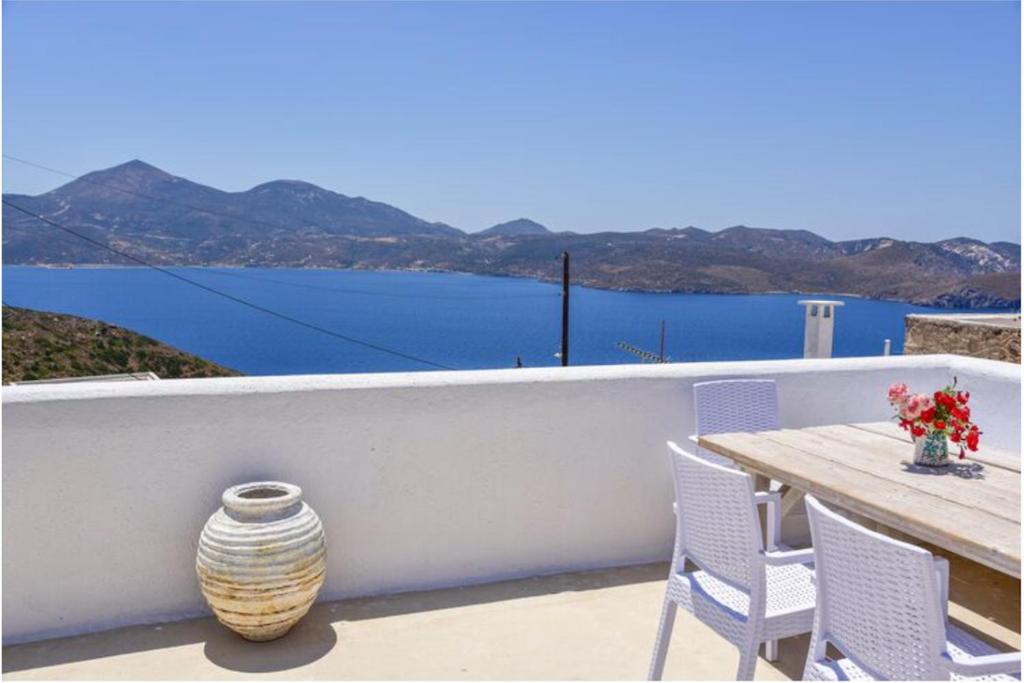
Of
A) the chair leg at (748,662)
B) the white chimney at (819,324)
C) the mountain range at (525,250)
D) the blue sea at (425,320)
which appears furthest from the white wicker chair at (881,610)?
the blue sea at (425,320)

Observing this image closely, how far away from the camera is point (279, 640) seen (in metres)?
2.77

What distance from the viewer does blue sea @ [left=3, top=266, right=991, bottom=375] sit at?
47688 millimetres

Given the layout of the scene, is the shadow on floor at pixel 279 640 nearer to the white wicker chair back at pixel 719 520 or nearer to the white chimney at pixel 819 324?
the white wicker chair back at pixel 719 520

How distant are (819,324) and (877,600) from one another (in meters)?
7.63

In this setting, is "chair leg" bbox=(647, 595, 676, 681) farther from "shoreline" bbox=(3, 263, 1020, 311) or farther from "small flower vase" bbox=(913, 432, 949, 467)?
"shoreline" bbox=(3, 263, 1020, 311)

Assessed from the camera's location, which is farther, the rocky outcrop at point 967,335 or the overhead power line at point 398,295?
the overhead power line at point 398,295

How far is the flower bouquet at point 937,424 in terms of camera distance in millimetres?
2504

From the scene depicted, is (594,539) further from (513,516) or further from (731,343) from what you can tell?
(731,343)

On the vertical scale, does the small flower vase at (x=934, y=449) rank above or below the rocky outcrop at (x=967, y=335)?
above

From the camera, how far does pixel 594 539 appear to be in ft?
11.5

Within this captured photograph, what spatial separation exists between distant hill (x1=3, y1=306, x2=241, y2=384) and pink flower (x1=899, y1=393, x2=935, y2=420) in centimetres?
1682

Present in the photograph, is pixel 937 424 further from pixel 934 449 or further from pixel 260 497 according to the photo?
pixel 260 497

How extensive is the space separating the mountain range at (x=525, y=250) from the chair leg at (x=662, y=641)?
1764 centimetres

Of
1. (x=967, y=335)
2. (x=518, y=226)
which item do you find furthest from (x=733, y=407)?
(x=518, y=226)
